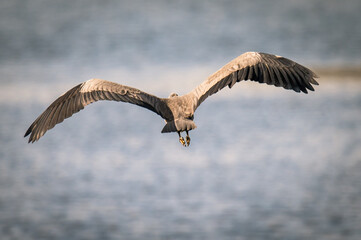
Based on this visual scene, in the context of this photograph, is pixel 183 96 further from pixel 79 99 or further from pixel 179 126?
pixel 79 99

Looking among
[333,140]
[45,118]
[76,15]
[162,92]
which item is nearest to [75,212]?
[162,92]

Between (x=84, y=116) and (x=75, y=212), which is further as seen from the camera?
(x=84, y=116)

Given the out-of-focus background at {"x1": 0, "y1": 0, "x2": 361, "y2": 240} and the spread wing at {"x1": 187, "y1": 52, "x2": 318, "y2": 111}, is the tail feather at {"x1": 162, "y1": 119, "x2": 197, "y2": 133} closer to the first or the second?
the spread wing at {"x1": 187, "y1": 52, "x2": 318, "y2": 111}

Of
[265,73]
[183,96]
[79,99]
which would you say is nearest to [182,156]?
[265,73]

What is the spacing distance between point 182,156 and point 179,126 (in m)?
17.3

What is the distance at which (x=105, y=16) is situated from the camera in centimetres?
5838

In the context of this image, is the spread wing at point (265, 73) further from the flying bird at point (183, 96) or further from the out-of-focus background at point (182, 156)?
the out-of-focus background at point (182, 156)

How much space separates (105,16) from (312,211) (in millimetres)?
36366

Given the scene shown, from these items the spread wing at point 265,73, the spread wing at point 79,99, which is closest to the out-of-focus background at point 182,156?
the spread wing at point 265,73

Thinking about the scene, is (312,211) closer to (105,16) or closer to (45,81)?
(45,81)

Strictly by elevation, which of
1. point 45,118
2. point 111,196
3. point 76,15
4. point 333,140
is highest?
point 76,15

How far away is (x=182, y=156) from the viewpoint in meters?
27.6

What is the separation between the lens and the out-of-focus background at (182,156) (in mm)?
24422

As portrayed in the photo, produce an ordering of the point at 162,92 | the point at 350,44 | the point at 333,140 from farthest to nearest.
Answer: the point at 350,44 → the point at 162,92 → the point at 333,140
